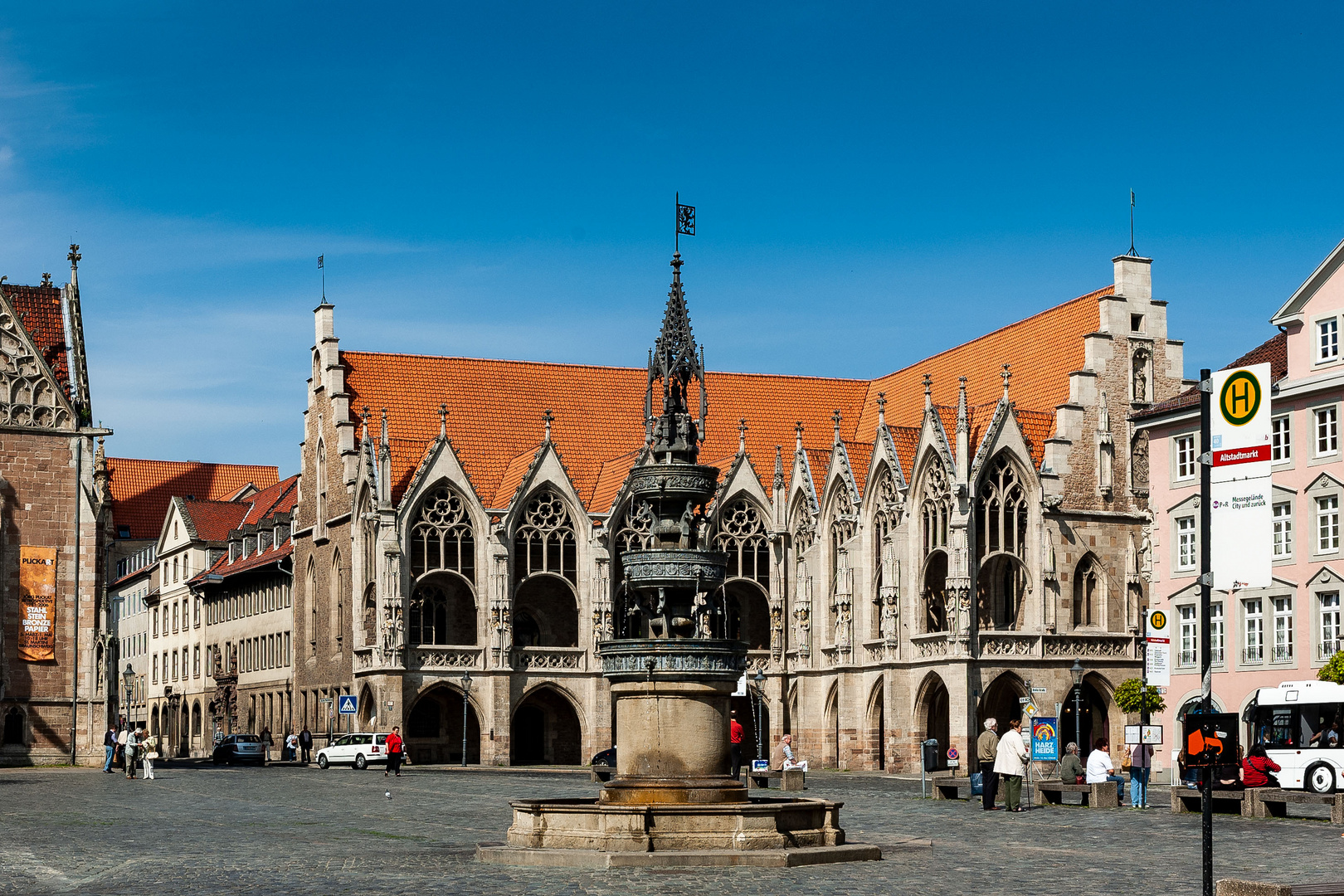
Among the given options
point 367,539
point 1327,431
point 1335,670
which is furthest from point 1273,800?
point 367,539

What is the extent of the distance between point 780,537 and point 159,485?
5877cm

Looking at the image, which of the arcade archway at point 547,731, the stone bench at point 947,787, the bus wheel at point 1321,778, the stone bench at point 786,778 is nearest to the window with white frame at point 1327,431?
the bus wheel at point 1321,778

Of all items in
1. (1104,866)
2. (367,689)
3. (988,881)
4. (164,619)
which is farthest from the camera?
→ (164,619)

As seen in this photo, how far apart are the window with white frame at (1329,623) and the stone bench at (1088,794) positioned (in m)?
14.4

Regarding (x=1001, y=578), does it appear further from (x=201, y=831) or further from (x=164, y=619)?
(x=164, y=619)

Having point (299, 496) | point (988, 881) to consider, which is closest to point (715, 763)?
point (988, 881)

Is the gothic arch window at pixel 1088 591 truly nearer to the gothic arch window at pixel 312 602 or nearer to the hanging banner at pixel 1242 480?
the gothic arch window at pixel 312 602

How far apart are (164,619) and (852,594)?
5365 centimetres

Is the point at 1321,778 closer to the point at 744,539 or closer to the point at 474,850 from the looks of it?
the point at 474,850

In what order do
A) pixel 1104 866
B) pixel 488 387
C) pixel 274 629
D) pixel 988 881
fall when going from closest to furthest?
1. pixel 988 881
2. pixel 1104 866
3. pixel 488 387
4. pixel 274 629

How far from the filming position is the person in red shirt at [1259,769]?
3662cm

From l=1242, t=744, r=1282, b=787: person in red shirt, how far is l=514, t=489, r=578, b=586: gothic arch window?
1414 inches

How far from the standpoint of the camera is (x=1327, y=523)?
160ft

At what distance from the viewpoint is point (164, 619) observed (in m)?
107
